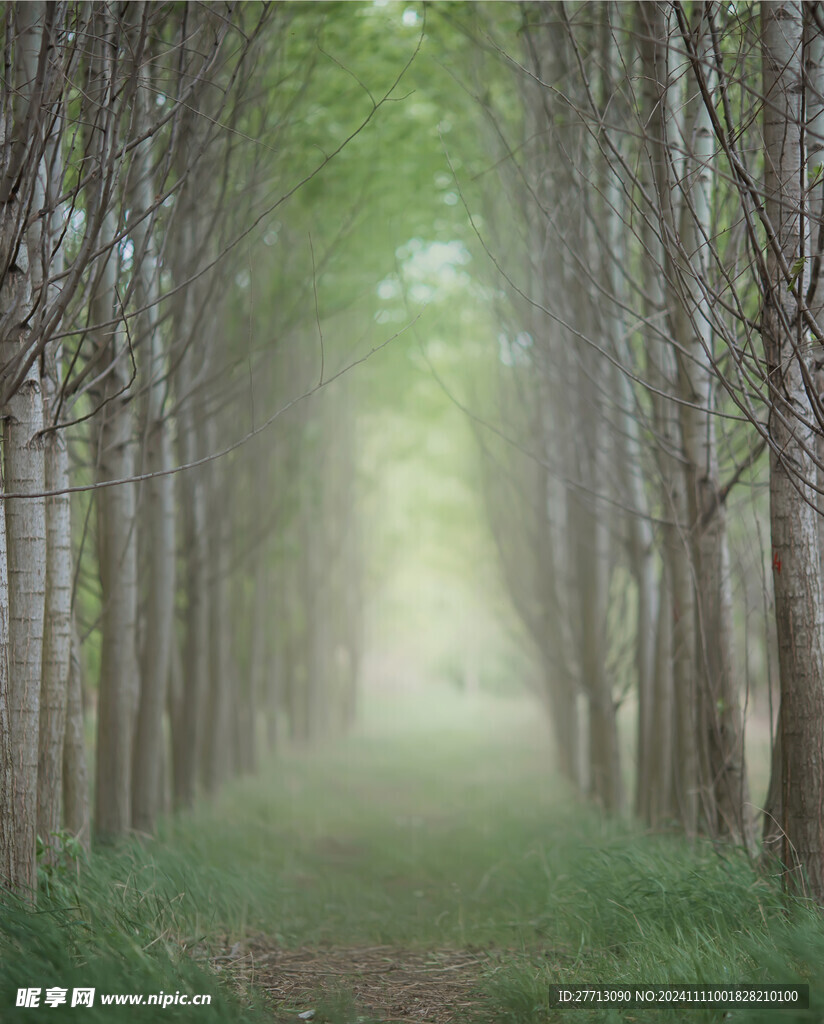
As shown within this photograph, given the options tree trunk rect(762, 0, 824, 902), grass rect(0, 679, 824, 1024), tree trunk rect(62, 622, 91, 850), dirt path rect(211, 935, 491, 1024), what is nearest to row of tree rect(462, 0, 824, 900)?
tree trunk rect(762, 0, 824, 902)

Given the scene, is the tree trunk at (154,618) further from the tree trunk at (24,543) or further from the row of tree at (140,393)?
the tree trunk at (24,543)

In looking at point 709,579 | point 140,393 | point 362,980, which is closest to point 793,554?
point 709,579

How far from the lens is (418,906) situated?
480 centimetres

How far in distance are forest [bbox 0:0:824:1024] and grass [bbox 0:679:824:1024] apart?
0.03 metres

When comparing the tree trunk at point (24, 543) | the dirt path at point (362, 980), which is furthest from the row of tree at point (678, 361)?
the tree trunk at point (24, 543)

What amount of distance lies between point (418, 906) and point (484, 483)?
6665 millimetres

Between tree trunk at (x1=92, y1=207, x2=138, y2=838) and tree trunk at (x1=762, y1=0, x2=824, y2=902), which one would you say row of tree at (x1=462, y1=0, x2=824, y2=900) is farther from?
tree trunk at (x1=92, y1=207, x2=138, y2=838)

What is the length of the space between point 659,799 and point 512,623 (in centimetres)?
958

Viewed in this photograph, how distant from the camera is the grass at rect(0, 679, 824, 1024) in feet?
8.84

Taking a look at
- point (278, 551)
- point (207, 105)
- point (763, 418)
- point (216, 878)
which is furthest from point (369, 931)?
point (278, 551)

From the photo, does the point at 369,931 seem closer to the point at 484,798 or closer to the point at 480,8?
the point at 484,798

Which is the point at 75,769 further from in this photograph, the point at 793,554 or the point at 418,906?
the point at 793,554

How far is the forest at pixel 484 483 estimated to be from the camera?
9.68 feet

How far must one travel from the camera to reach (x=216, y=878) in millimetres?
4508
